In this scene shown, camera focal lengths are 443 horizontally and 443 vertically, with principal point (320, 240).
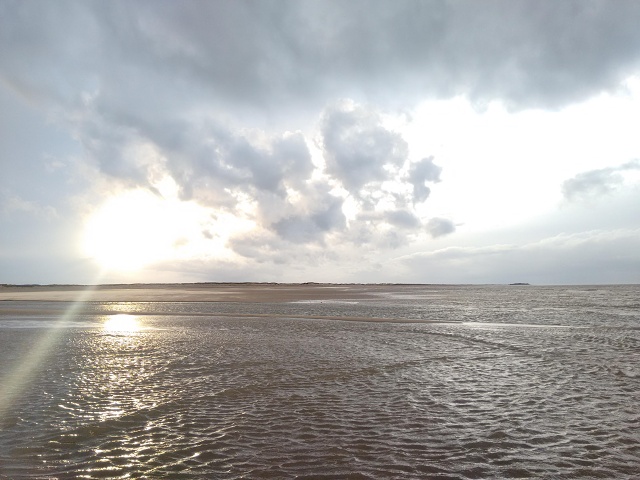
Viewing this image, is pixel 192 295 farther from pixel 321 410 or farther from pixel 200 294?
pixel 321 410

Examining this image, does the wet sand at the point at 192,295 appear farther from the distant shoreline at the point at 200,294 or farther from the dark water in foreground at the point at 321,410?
the dark water in foreground at the point at 321,410

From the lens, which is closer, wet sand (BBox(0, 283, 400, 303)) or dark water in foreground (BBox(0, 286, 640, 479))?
dark water in foreground (BBox(0, 286, 640, 479))

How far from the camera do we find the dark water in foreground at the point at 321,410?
6.05 meters

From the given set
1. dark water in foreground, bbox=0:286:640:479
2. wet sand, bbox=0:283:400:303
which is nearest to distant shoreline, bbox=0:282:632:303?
wet sand, bbox=0:283:400:303

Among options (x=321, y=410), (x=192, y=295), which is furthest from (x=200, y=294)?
(x=321, y=410)

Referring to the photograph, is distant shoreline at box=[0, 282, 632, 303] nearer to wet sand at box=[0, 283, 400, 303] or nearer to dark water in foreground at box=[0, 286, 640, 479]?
wet sand at box=[0, 283, 400, 303]

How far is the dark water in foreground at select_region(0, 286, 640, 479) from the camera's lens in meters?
6.05

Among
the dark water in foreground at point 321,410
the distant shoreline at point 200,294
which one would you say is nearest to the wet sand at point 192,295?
the distant shoreline at point 200,294

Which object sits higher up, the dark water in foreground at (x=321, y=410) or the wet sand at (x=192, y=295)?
the wet sand at (x=192, y=295)

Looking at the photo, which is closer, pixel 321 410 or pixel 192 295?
pixel 321 410

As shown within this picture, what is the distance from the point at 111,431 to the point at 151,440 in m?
0.93

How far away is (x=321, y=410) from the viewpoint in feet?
27.7

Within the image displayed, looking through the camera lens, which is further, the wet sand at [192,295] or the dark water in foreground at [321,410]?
the wet sand at [192,295]

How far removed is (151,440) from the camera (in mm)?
6930
